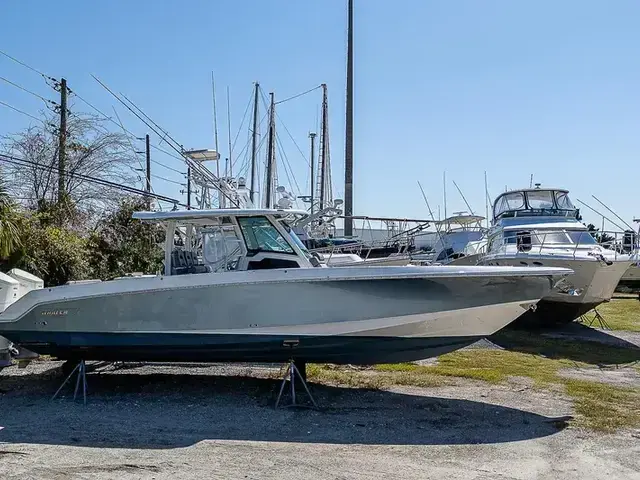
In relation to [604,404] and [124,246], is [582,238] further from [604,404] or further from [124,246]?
[124,246]

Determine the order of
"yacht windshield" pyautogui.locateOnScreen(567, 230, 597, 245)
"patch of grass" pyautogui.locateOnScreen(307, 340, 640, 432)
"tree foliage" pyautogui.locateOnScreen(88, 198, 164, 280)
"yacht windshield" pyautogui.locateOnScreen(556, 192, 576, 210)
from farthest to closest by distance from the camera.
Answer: "yacht windshield" pyautogui.locateOnScreen(556, 192, 576, 210)
"tree foliage" pyautogui.locateOnScreen(88, 198, 164, 280)
"yacht windshield" pyautogui.locateOnScreen(567, 230, 597, 245)
"patch of grass" pyautogui.locateOnScreen(307, 340, 640, 432)

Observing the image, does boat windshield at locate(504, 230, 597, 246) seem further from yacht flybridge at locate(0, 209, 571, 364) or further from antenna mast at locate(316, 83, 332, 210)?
antenna mast at locate(316, 83, 332, 210)

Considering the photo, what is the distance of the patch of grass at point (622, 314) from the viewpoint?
14.4 metres

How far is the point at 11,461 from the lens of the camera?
16.8 ft

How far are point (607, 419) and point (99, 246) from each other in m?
11.6

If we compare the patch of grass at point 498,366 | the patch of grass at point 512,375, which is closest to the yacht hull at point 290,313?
the patch of grass at point 512,375

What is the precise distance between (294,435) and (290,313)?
141 cm

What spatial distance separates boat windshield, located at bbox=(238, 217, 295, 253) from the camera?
24.2 feet

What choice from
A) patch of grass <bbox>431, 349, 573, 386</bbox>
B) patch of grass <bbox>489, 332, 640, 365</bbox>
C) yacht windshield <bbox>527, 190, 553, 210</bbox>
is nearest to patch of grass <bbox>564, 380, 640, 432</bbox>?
patch of grass <bbox>431, 349, 573, 386</bbox>

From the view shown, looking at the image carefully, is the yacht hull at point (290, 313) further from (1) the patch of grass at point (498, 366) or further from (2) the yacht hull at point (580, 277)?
(2) the yacht hull at point (580, 277)

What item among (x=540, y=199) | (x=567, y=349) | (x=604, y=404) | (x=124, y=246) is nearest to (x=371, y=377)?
(x=604, y=404)

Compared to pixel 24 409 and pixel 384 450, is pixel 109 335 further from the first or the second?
pixel 384 450

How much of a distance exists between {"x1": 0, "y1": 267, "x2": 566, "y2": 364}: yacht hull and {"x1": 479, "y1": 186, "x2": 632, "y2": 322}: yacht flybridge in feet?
12.8

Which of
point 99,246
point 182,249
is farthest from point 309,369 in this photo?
point 99,246
